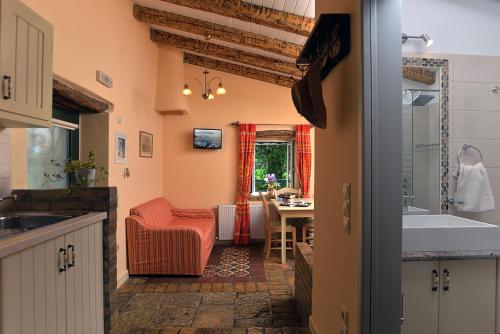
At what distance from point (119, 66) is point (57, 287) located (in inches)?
106

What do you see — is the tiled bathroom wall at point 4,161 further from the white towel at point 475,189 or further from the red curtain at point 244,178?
the red curtain at point 244,178

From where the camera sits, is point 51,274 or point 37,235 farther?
point 51,274

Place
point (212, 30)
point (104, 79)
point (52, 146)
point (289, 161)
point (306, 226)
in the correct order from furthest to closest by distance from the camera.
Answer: point (289, 161) → point (306, 226) → point (212, 30) → point (104, 79) → point (52, 146)

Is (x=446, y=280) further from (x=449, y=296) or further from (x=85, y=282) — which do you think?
(x=85, y=282)

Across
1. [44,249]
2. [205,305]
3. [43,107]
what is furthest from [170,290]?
[43,107]

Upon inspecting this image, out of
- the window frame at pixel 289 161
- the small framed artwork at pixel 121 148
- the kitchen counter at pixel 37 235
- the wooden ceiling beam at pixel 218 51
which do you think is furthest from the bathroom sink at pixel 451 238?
the window frame at pixel 289 161

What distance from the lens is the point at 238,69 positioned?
532 cm

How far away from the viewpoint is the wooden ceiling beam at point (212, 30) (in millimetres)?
3914

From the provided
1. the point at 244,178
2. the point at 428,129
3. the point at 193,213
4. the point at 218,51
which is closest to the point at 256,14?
the point at 218,51

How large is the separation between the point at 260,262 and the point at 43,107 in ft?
10.9

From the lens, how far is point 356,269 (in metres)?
1.36

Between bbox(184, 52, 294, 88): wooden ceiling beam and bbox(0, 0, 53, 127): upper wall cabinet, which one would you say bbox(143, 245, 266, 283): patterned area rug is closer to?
bbox(0, 0, 53, 127): upper wall cabinet

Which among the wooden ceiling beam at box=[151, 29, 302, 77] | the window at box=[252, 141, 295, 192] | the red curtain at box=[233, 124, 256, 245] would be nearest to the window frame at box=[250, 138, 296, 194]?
the window at box=[252, 141, 295, 192]

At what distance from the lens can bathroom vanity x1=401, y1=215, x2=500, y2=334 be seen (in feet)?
5.36
